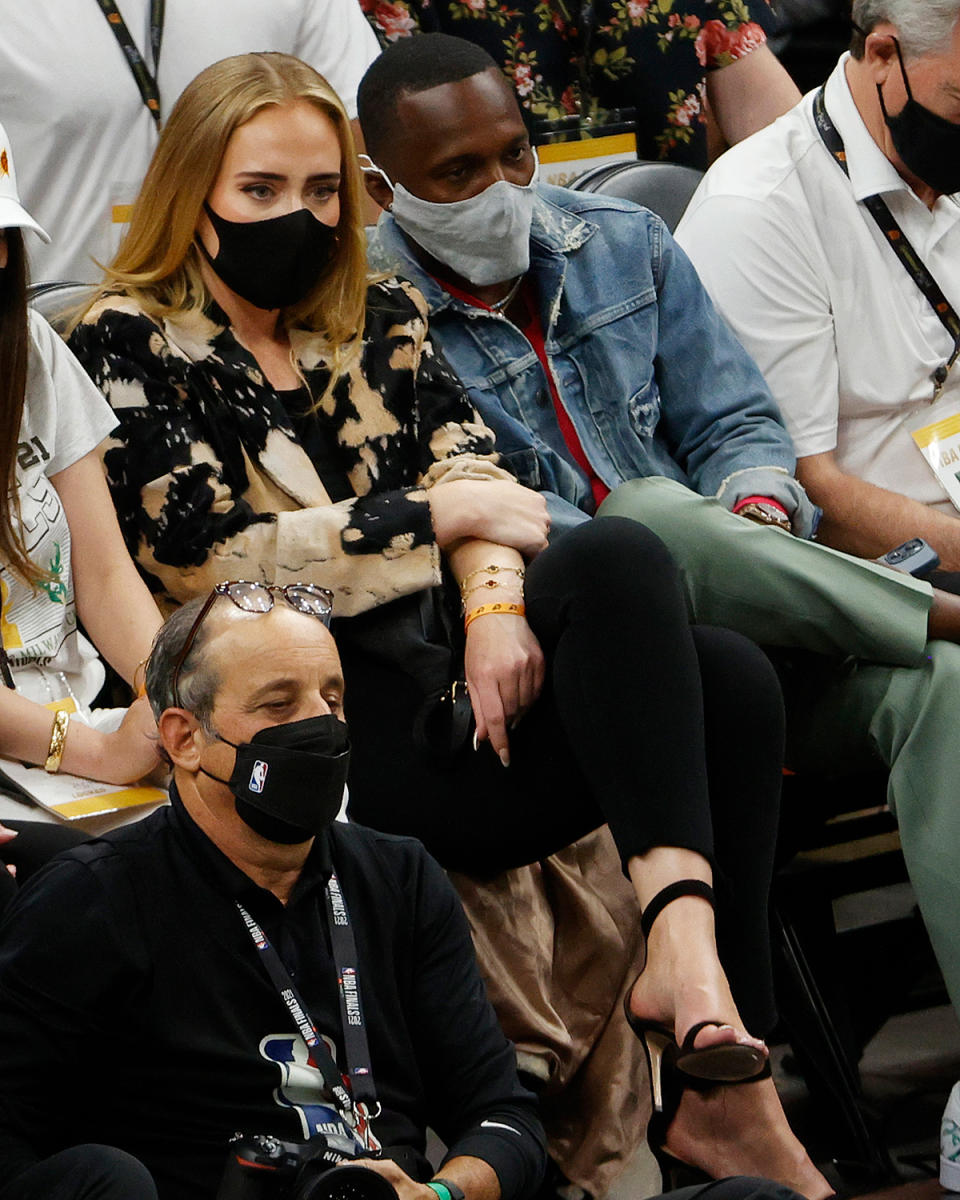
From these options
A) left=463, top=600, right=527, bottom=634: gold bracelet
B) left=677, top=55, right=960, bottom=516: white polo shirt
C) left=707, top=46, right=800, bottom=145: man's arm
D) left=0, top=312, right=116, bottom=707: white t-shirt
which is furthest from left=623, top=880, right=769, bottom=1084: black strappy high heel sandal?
left=707, top=46, right=800, bottom=145: man's arm

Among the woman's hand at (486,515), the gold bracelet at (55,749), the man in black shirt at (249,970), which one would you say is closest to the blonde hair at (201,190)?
the woman's hand at (486,515)

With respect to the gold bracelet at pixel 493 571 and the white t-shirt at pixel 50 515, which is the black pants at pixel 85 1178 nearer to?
the white t-shirt at pixel 50 515

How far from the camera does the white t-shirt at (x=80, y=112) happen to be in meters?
2.89

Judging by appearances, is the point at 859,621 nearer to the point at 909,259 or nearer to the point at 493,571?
the point at 493,571

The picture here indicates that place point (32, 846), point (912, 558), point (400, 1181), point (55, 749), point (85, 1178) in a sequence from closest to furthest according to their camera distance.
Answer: point (85, 1178) → point (400, 1181) → point (32, 846) → point (55, 749) → point (912, 558)

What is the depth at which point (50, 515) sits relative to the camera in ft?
7.65

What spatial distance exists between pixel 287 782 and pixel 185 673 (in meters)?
0.17

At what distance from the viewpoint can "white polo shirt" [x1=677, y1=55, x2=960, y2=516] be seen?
9.87 ft

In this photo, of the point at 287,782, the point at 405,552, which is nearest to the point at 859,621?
the point at 405,552

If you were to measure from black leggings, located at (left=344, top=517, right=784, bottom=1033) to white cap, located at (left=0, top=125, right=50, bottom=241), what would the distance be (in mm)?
754

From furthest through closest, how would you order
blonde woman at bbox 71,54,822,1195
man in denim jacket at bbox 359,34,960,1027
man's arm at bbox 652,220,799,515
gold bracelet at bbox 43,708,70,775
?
1. man's arm at bbox 652,220,799,515
2. man in denim jacket at bbox 359,34,960,1027
3. gold bracelet at bbox 43,708,70,775
4. blonde woman at bbox 71,54,822,1195

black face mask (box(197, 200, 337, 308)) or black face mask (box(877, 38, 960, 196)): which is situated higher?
black face mask (box(197, 200, 337, 308))

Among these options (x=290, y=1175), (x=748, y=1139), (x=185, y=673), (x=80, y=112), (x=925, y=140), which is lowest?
(x=748, y=1139)

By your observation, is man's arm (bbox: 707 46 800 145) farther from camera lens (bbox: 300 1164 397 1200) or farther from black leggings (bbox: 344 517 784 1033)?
camera lens (bbox: 300 1164 397 1200)
